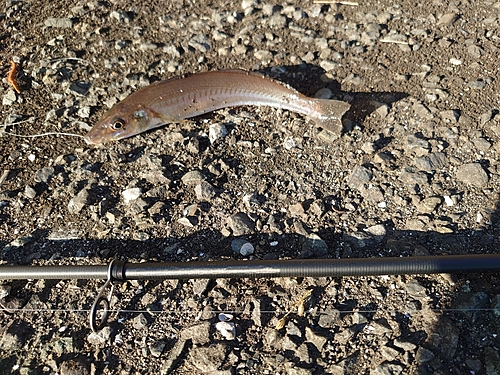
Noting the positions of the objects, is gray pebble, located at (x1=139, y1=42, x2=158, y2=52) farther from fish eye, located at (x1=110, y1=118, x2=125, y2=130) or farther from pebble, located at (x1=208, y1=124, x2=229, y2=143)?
pebble, located at (x1=208, y1=124, x2=229, y2=143)

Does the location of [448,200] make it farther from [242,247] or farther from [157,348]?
[157,348]

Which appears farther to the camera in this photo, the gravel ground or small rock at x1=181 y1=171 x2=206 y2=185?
small rock at x1=181 y1=171 x2=206 y2=185

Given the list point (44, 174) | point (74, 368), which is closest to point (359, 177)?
point (74, 368)

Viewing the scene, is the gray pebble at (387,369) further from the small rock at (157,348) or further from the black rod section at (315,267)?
the small rock at (157,348)

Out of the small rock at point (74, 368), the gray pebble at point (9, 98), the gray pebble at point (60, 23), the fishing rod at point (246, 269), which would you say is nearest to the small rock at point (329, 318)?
the fishing rod at point (246, 269)

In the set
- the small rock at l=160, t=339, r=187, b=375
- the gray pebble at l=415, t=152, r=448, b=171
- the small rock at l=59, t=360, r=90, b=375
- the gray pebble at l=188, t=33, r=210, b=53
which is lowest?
the small rock at l=59, t=360, r=90, b=375

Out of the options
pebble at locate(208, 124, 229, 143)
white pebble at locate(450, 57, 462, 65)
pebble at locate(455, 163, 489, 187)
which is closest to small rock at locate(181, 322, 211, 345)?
pebble at locate(208, 124, 229, 143)

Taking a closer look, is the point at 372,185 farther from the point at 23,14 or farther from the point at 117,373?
the point at 23,14
